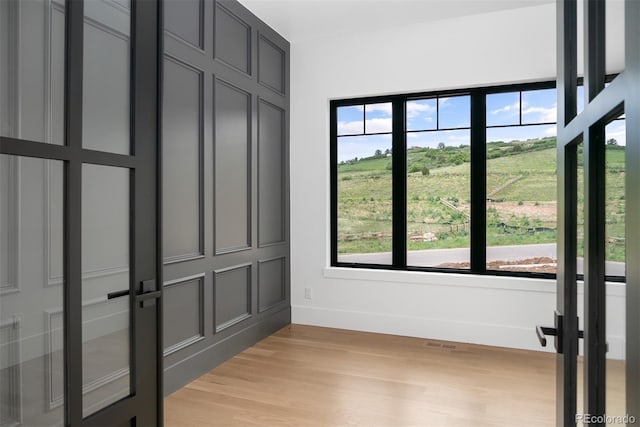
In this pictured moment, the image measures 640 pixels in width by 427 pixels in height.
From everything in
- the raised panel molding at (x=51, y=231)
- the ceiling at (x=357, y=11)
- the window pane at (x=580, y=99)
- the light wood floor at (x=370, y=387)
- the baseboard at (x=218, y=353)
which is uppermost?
the ceiling at (x=357, y=11)

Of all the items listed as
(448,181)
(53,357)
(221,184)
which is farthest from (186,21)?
(448,181)

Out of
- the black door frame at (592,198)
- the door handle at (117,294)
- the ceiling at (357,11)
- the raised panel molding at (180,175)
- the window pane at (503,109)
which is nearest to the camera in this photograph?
the black door frame at (592,198)

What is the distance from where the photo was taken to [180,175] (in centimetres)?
284

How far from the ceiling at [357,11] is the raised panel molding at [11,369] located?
3.15m

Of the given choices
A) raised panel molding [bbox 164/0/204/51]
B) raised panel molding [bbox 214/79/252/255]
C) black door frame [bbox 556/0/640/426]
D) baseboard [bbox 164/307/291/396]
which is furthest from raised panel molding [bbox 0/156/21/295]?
raised panel molding [bbox 214/79/252/255]

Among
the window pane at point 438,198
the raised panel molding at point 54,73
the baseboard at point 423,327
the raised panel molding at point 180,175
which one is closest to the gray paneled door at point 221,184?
the raised panel molding at point 180,175

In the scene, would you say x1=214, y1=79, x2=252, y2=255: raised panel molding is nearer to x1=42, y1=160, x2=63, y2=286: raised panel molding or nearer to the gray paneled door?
the gray paneled door

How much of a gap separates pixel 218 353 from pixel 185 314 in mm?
517

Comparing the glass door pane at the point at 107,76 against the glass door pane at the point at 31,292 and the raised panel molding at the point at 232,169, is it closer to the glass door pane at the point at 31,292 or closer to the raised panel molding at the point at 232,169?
the glass door pane at the point at 31,292

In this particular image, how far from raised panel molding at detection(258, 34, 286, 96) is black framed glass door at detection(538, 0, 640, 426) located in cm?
314

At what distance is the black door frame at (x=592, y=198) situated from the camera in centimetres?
56

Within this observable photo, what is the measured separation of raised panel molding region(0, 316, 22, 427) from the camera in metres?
1.11

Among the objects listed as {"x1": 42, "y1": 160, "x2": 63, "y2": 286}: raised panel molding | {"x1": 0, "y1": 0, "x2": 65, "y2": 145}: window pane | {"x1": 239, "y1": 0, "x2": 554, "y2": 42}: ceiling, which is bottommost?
{"x1": 42, "y1": 160, "x2": 63, "y2": 286}: raised panel molding

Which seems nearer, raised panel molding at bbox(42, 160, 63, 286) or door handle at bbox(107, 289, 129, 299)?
raised panel molding at bbox(42, 160, 63, 286)
